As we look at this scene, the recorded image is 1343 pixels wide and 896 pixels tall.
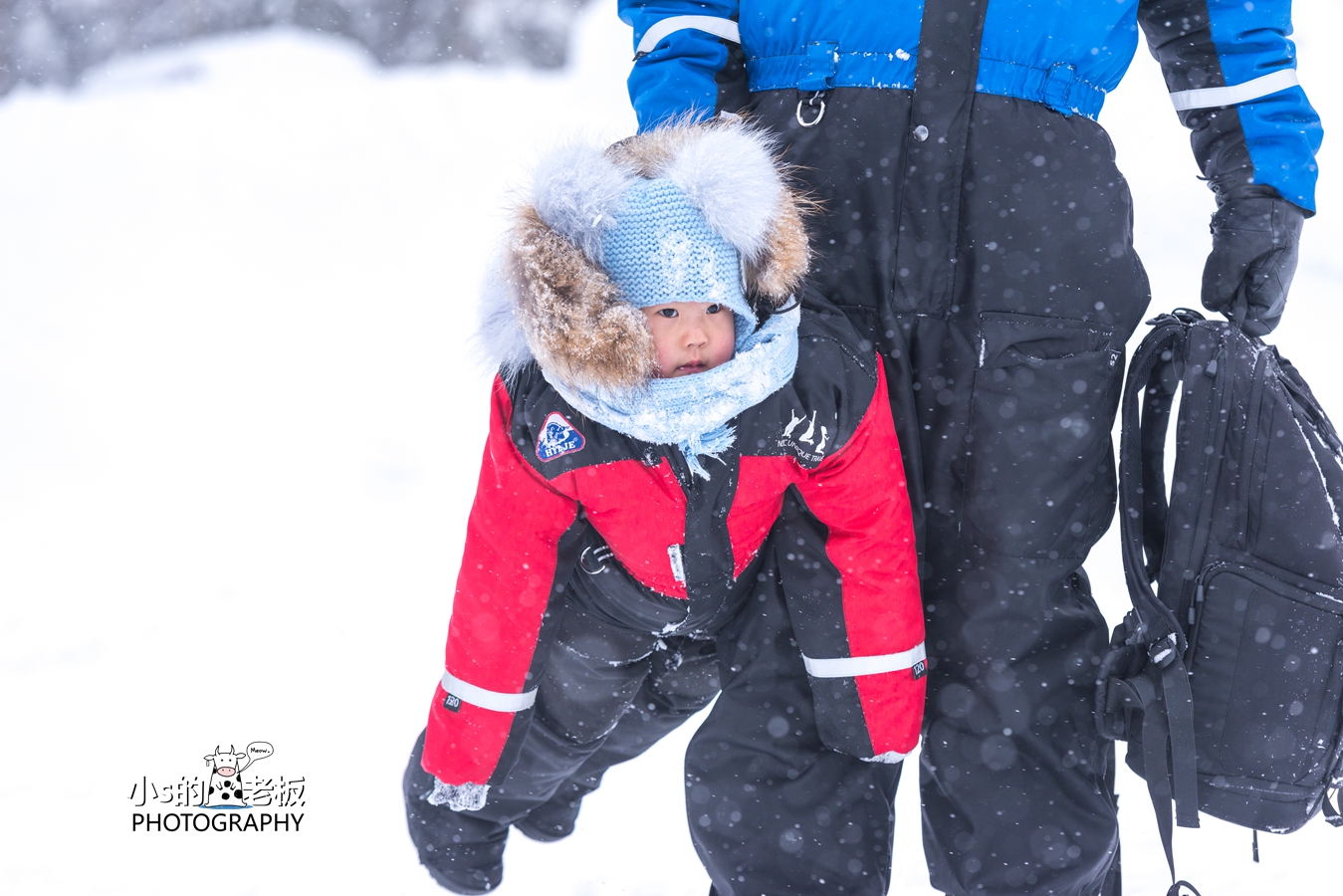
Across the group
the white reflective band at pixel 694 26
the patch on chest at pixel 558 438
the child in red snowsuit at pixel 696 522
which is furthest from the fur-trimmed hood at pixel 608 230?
the white reflective band at pixel 694 26

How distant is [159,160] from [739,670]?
18.5 feet

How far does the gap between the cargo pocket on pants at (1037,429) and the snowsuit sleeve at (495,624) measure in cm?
61

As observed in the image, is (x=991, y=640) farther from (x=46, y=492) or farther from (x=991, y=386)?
(x=46, y=492)

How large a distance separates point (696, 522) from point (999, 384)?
0.47m

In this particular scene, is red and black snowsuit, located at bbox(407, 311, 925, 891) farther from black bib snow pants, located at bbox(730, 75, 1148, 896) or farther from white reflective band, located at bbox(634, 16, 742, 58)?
white reflective band, located at bbox(634, 16, 742, 58)

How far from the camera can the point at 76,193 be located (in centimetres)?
542

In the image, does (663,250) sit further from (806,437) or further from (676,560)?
(676,560)

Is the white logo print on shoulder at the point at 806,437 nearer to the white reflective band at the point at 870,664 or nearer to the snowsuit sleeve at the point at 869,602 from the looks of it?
the snowsuit sleeve at the point at 869,602

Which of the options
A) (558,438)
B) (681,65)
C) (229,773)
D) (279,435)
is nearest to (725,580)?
(558,438)

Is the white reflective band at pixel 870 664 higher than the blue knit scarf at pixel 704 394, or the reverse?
the blue knit scarf at pixel 704 394

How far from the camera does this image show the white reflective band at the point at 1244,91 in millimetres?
1291

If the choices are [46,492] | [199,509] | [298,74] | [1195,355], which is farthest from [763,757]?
[298,74]

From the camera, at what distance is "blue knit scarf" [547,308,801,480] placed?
1.20 metres

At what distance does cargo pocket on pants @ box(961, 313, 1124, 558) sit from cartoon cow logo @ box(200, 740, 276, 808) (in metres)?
1.77
